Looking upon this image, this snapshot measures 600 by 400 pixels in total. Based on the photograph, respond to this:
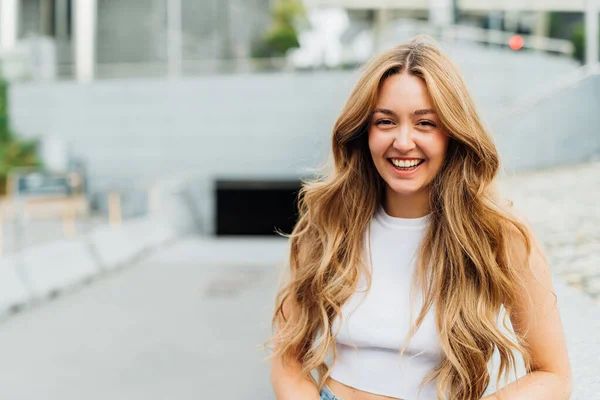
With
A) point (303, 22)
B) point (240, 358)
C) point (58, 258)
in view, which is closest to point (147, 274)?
point (58, 258)

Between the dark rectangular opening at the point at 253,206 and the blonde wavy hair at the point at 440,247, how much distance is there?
54.1ft

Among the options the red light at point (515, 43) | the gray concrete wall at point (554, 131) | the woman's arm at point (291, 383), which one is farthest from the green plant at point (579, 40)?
the woman's arm at point (291, 383)

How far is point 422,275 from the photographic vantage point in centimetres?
190

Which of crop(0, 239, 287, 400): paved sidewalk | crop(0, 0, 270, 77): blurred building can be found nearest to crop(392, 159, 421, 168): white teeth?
crop(0, 239, 287, 400): paved sidewalk

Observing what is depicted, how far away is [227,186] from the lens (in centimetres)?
1905

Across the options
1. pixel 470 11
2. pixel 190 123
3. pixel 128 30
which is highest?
pixel 470 11

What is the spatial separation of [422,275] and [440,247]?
0.10m

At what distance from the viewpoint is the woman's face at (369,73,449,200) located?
1850 millimetres

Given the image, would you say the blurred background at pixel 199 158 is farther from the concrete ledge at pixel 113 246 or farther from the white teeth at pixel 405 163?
the white teeth at pixel 405 163

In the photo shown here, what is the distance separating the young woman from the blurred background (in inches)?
12.2

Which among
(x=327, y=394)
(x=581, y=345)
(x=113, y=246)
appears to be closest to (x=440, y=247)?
(x=327, y=394)

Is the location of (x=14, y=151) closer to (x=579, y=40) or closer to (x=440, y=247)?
(x=579, y=40)

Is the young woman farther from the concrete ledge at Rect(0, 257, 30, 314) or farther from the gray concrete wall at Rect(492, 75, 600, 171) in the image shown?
the gray concrete wall at Rect(492, 75, 600, 171)

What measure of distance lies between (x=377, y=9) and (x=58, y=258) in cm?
1535
